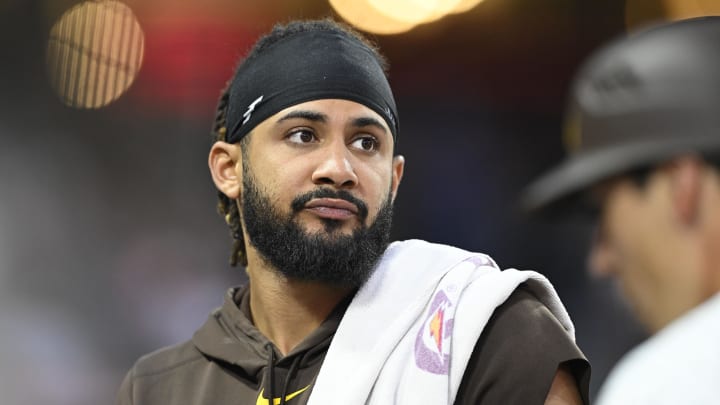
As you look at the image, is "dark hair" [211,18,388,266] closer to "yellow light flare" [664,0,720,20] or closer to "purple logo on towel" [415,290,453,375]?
"purple logo on towel" [415,290,453,375]

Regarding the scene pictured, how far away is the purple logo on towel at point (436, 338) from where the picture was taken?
2.18m

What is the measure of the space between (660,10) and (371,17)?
6.13ft

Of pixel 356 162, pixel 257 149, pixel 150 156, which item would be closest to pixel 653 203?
pixel 356 162

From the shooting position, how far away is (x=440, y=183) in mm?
6668

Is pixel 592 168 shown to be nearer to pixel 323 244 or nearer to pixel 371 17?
pixel 323 244

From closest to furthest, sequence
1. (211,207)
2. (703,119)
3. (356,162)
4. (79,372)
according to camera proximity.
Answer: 1. (703,119)
2. (356,162)
3. (79,372)
4. (211,207)

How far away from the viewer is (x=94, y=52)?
7000mm

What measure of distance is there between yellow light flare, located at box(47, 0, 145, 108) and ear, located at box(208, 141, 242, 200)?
4.31 m

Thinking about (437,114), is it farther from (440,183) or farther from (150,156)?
(150,156)

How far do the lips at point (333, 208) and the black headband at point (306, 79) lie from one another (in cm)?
29

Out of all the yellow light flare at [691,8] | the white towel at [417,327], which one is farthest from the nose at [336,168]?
the yellow light flare at [691,8]

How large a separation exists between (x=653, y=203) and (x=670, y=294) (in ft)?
0.37

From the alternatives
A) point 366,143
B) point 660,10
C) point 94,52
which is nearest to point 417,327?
point 366,143

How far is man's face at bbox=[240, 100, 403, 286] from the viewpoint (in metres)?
2.45
